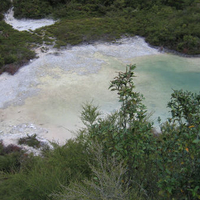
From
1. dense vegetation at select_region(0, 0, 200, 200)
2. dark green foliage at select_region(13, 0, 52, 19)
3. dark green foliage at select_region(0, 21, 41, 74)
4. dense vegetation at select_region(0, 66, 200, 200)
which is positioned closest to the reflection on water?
dark green foliage at select_region(0, 21, 41, 74)

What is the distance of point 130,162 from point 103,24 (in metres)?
18.6

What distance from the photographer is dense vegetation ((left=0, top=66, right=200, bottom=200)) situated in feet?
13.0

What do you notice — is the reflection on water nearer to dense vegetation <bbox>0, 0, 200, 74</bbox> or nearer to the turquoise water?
the turquoise water

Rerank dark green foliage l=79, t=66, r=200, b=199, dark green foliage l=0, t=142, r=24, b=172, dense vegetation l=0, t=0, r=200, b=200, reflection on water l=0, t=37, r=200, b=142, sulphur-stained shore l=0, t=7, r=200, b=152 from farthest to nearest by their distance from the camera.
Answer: reflection on water l=0, t=37, r=200, b=142
sulphur-stained shore l=0, t=7, r=200, b=152
dark green foliage l=0, t=142, r=24, b=172
dense vegetation l=0, t=0, r=200, b=200
dark green foliage l=79, t=66, r=200, b=199

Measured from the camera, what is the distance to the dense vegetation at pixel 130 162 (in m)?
3.96

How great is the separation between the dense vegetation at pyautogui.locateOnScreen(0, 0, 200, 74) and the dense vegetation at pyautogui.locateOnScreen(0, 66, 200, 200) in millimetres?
10975

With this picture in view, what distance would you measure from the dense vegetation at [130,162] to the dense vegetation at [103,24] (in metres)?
11.0

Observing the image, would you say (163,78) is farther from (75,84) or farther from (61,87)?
(61,87)

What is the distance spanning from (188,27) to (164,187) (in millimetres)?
17943

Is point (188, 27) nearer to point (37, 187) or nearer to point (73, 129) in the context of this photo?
point (73, 129)

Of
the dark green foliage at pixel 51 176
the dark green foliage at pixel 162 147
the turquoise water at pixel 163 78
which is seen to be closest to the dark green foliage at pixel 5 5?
the turquoise water at pixel 163 78

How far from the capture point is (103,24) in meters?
21.7

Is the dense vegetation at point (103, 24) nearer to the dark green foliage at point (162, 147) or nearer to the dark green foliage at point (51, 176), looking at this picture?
the dark green foliage at point (51, 176)

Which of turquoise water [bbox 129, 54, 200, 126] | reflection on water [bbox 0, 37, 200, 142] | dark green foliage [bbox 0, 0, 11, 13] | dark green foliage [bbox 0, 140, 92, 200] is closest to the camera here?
dark green foliage [bbox 0, 140, 92, 200]
